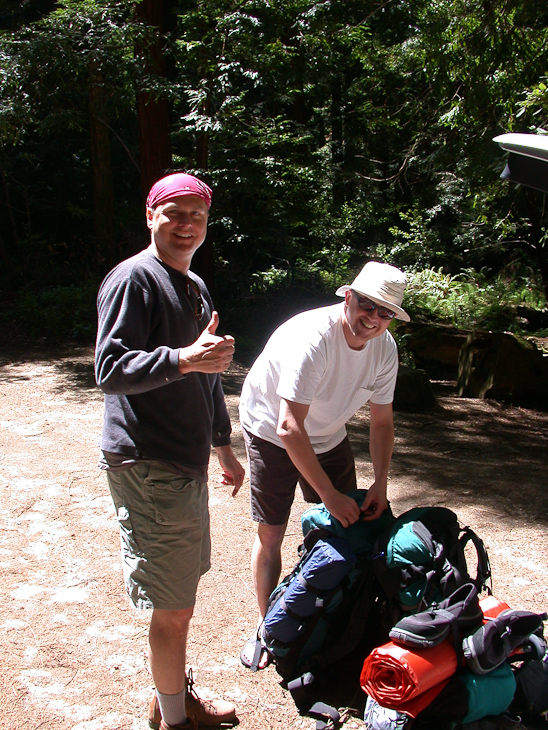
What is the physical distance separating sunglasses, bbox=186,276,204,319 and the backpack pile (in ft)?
3.41

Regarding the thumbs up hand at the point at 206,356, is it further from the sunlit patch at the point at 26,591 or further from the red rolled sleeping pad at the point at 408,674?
the sunlit patch at the point at 26,591

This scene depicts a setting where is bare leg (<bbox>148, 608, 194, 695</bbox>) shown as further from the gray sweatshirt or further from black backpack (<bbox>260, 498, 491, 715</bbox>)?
black backpack (<bbox>260, 498, 491, 715</bbox>)

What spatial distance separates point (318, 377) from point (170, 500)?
828 mm

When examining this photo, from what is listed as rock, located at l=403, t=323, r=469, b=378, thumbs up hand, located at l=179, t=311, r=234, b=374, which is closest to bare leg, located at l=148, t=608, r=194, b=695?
thumbs up hand, located at l=179, t=311, r=234, b=374

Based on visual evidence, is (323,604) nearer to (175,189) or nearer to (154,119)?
(175,189)

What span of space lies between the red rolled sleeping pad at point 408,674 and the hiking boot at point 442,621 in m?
0.04

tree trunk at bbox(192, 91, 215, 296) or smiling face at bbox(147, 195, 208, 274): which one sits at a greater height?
smiling face at bbox(147, 195, 208, 274)

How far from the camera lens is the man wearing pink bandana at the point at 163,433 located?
83.7 inches

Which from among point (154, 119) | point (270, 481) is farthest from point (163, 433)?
point (154, 119)

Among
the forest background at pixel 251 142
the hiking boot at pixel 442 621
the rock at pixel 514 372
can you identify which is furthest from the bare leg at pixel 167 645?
the rock at pixel 514 372

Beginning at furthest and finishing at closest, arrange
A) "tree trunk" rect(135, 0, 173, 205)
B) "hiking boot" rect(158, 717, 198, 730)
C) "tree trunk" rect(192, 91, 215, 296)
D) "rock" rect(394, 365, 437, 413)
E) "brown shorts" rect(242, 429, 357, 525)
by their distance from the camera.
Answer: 1. "tree trunk" rect(192, 91, 215, 296)
2. "tree trunk" rect(135, 0, 173, 205)
3. "rock" rect(394, 365, 437, 413)
4. "brown shorts" rect(242, 429, 357, 525)
5. "hiking boot" rect(158, 717, 198, 730)

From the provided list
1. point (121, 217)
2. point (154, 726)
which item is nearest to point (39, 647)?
point (154, 726)

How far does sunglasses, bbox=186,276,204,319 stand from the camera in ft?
7.70

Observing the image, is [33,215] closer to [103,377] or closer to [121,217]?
[121,217]
